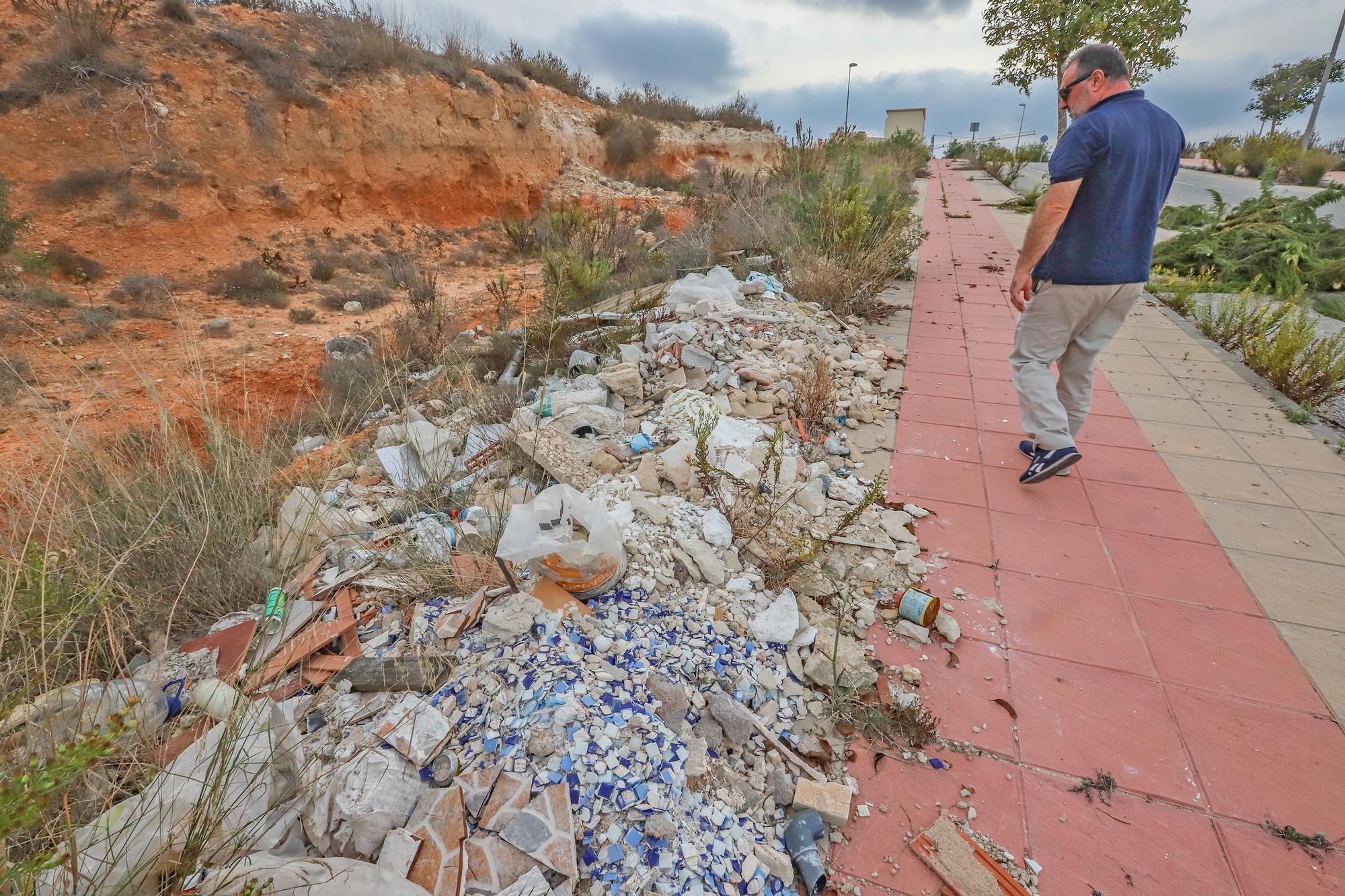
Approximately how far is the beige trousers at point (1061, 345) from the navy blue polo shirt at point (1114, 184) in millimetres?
80

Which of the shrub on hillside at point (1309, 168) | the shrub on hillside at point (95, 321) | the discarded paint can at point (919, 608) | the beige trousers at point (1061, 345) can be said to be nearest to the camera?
the discarded paint can at point (919, 608)

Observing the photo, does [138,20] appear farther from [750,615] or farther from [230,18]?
[750,615]

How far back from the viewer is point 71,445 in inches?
100

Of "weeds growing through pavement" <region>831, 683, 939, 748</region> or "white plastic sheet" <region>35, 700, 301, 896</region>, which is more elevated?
"white plastic sheet" <region>35, 700, 301, 896</region>

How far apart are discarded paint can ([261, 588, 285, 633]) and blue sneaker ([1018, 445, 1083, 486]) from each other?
3280 mm

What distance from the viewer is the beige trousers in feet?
8.63

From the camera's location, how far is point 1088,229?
2486 mm

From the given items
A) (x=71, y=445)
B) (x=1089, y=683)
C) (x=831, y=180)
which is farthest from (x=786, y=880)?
(x=831, y=180)

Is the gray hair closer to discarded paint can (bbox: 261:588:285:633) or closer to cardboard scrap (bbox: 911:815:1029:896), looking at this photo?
cardboard scrap (bbox: 911:815:1029:896)

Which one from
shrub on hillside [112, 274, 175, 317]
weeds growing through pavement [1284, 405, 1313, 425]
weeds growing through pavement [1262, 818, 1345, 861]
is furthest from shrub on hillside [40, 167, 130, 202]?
weeds growing through pavement [1284, 405, 1313, 425]

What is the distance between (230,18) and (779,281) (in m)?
12.0

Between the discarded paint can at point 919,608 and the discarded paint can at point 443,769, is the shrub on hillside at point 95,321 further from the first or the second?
the discarded paint can at point 919,608

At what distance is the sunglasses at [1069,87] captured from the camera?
2.45m

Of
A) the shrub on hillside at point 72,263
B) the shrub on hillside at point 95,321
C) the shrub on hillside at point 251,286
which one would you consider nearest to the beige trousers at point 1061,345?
the shrub on hillside at point 95,321
